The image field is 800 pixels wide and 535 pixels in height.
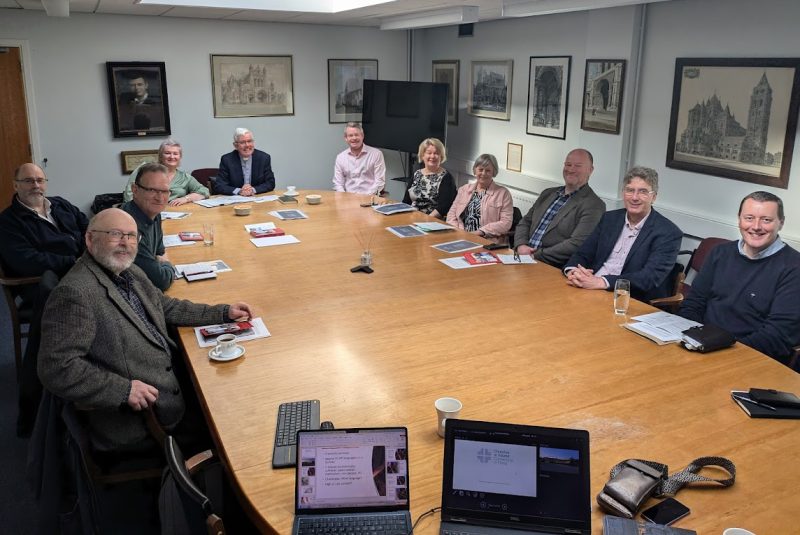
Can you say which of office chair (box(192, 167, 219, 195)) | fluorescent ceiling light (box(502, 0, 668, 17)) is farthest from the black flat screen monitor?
office chair (box(192, 167, 219, 195))

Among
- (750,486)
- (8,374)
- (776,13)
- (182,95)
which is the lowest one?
(8,374)

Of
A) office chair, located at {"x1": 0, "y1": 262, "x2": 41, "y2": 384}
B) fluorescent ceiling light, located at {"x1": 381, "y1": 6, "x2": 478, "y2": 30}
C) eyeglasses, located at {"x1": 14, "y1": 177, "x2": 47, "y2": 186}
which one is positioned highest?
fluorescent ceiling light, located at {"x1": 381, "y1": 6, "x2": 478, "y2": 30}

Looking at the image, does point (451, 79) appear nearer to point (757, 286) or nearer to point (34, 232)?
point (34, 232)

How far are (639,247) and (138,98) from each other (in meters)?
5.51

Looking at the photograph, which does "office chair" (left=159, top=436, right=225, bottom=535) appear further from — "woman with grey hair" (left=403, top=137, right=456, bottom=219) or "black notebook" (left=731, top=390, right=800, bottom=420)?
"woman with grey hair" (left=403, top=137, right=456, bottom=219)

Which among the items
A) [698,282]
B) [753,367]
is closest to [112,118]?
[698,282]

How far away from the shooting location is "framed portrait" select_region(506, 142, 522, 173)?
21.8 ft

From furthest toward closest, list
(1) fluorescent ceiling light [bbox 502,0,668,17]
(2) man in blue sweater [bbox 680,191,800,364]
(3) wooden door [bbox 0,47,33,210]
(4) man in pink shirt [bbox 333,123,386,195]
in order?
(4) man in pink shirt [bbox 333,123,386,195] < (3) wooden door [bbox 0,47,33,210] < (1) fluorescent ceiling light [bbox 502,0,668,17] < (2) man in blue sweater [bbox 680,191,800,364]

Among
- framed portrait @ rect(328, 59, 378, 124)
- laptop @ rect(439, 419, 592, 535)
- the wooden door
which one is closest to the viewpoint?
laptop @ rect(439, 419, 592, 535)

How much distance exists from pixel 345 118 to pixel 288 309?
17.6 feet

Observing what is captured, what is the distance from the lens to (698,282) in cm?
325

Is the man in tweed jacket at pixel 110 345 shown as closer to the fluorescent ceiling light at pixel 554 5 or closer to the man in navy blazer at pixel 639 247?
the man in navy blazer at pixel 639 247

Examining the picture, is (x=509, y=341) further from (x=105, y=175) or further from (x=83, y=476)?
(x=105, y=175)

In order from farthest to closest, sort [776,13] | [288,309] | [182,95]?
[182,95], [776,13], [288,309]
